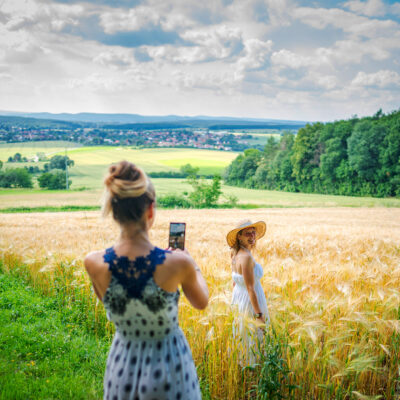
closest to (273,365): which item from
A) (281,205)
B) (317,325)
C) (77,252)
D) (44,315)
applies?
(317,325)

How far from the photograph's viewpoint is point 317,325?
244 centimetres

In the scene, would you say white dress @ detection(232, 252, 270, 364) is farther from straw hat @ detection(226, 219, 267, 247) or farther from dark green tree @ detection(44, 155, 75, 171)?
dark green tree @ detection(44, 155, 75, 171)

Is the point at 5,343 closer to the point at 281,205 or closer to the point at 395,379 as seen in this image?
the point at 395,379

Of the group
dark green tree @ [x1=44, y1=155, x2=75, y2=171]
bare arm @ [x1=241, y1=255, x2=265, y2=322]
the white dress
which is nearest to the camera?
the white dress

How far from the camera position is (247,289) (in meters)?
2.85

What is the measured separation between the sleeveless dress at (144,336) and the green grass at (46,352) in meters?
1.48

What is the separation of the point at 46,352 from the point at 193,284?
270 cm

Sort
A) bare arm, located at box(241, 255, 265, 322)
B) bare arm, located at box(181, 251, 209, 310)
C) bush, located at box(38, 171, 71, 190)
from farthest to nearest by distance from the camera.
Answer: bush, located at box(38, 171, 71, 190), bare arm, located at box(241, 255, 265, 322), bare arm, located at box(181, 251, 209, 310)

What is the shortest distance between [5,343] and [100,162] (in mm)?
37279

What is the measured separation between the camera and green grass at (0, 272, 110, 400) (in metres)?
2.83

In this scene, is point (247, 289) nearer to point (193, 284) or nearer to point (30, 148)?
point (193, 284)

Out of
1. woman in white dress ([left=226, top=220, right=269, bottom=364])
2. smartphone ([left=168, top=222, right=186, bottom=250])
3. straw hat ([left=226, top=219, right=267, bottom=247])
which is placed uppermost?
smartphone ([left=168, top=222, right=186, bottom=250])

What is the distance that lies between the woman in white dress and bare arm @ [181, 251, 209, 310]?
3.50 ft

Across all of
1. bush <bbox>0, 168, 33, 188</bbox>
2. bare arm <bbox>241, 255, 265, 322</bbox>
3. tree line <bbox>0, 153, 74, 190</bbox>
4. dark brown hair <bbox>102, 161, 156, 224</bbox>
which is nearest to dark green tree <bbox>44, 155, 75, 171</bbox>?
tree line <bbox>0, 153, 74, 190</bbox>
